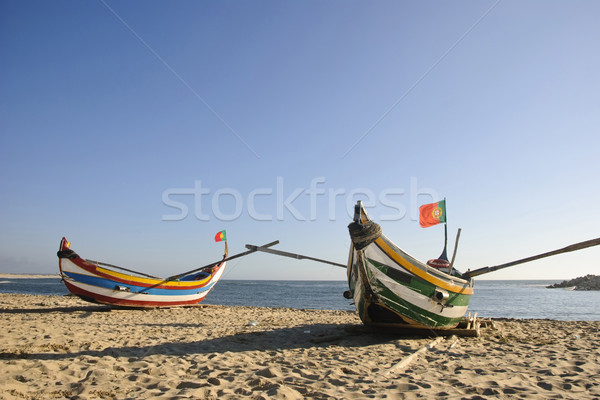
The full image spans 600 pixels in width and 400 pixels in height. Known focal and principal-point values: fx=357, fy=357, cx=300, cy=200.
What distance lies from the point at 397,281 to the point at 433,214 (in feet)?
11.9

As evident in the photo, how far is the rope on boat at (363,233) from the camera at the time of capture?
6742 mm

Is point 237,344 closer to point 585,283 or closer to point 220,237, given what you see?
point 220,237

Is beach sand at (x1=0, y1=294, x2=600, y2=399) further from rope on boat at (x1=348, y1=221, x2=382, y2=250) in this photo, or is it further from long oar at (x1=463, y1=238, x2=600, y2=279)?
rope on boat at (x1=348, y1=221, x2=382, y2=250)

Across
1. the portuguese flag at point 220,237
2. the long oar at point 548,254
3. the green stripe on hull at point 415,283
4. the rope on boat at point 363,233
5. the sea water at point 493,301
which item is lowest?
the sea water at point 493,301

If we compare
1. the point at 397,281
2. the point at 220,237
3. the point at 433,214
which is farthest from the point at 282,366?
the point at 220,237

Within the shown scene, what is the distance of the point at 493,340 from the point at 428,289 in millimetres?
2140

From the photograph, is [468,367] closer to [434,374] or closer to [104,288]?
[434,374]

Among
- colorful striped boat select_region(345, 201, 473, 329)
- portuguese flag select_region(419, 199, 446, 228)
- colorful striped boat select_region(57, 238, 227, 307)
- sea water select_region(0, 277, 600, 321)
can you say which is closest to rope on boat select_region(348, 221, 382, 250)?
colorful striped boat select_region(345, 201, 473, 329)

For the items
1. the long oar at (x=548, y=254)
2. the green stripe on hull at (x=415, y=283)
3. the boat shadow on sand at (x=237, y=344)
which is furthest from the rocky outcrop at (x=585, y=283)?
the boat shadow on sand at (x=237, y=344)

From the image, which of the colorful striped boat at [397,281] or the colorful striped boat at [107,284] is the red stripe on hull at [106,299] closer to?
the colorful striped boat at [107,284]

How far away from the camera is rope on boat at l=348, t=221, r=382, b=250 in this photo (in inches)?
265

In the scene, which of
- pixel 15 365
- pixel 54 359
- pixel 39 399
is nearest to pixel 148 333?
pixel 54 359

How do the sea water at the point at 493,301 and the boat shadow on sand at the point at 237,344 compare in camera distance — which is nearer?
the boat shadow on sand at the point at 237,344

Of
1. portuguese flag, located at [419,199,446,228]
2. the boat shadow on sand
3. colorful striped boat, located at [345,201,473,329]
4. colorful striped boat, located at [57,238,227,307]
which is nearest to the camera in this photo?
the boat shadow on sand
